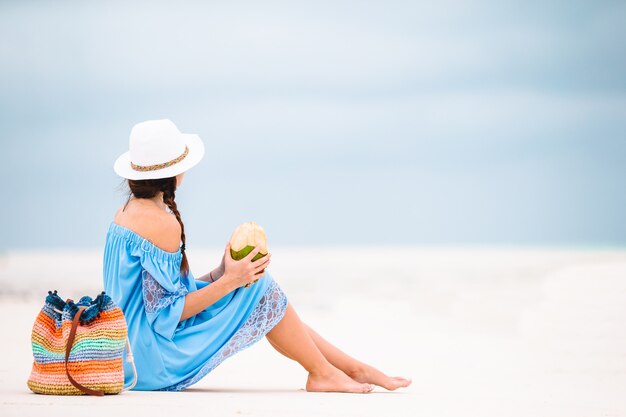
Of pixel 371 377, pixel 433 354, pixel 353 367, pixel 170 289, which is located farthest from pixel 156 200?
pixel 433 354

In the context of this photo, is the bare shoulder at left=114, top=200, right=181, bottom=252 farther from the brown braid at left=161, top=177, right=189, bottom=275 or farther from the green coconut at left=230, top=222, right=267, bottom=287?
the green coconut at left=230, top=222, right=267, bottom=287

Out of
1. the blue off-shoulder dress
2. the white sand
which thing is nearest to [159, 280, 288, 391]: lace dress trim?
the blue off-shoulder dress

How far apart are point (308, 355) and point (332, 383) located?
0.22 meters

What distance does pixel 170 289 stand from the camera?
4934 mm

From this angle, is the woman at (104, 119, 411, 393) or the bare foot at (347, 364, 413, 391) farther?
the bare foot at (347, 364, 413, 391)

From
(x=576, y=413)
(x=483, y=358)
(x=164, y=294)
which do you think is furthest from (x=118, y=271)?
(x=483, y=358)

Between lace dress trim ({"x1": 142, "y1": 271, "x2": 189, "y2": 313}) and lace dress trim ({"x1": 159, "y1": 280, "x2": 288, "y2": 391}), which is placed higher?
lace dress trim ({"x1": 142, "y1": 271, "x2": 189, "y2": 313})

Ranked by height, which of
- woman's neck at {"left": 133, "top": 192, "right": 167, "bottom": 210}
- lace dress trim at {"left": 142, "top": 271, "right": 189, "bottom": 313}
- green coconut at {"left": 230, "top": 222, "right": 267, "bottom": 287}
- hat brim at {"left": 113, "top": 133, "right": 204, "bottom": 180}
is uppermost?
hat brim at {"left": 113, "top": 133, "right": 204, "bottom": 180}

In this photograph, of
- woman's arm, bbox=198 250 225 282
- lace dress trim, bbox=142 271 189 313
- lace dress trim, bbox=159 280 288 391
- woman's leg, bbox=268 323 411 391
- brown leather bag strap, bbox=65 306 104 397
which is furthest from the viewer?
woman's leg, bbox=268 323 411 391

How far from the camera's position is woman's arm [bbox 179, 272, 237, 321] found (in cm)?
499

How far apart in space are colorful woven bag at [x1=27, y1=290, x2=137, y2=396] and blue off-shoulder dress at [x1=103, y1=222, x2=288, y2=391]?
30 cm

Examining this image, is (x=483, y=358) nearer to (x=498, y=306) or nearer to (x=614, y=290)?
(x=614, y=290)

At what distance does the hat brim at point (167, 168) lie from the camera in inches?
197

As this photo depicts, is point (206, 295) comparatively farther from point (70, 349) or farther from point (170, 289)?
point (70, 349)
